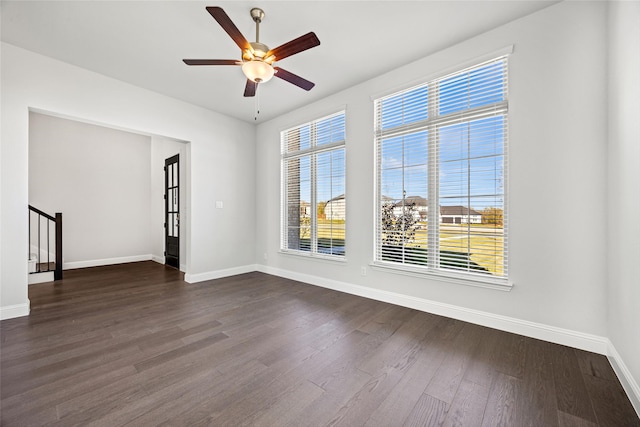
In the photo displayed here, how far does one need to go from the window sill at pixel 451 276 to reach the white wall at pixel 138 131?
2924mm

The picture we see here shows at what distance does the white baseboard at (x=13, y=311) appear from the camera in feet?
9.59

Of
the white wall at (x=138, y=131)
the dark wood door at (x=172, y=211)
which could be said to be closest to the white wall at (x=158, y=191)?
the dark wood door at (x=172, y=211)

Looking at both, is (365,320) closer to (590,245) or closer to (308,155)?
(590,245)

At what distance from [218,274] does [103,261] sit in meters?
3.47

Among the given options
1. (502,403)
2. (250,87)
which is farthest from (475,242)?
(250,87)

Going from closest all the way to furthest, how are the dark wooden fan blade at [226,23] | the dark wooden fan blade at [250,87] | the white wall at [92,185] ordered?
the dark wooden fan blade at [226,23] < the dark wooden fan blade at [250,87] < the white wall at [92,185]

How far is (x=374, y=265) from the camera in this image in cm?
365

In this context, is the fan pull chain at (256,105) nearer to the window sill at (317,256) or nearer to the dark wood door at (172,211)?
the dark wood door at (172,211)

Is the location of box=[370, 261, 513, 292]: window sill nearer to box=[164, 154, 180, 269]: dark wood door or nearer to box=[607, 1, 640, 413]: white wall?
box=[607, 1, 640, 413]: white wall

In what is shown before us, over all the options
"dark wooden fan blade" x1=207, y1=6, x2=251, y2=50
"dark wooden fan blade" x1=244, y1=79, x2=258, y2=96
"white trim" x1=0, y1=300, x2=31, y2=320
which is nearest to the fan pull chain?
"dark wooden fan blade" x1=244, y1=79, x2=258, y2=96

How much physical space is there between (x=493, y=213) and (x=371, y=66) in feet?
7.48

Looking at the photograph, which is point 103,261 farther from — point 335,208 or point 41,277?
point 335,208

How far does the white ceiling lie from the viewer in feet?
8.04

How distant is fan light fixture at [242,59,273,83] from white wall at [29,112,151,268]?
19.4 ft
